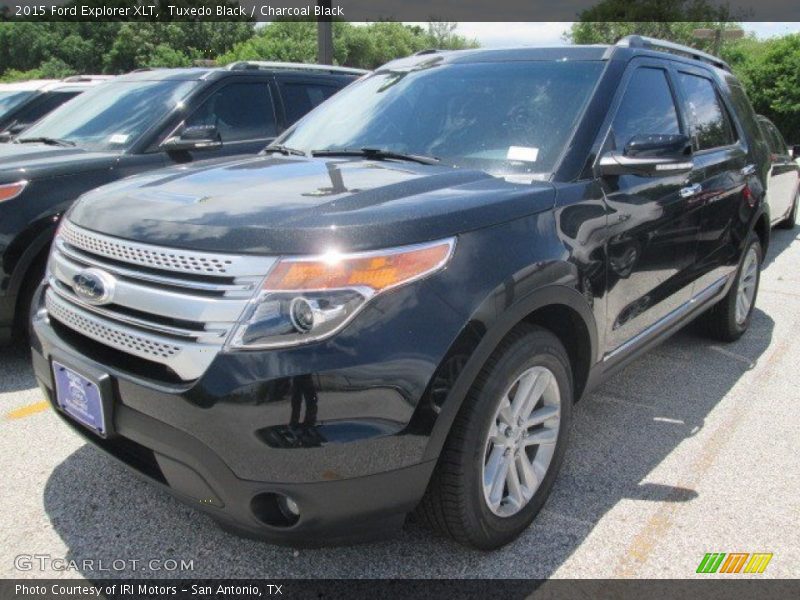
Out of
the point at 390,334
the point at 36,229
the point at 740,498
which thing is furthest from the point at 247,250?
the point at 36,229

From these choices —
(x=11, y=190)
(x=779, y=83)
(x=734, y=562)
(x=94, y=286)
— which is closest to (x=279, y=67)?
(x=11, y=190)

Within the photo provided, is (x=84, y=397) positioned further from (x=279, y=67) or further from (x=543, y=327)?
(x=279, y=67)

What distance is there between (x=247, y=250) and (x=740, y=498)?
230 centimetres

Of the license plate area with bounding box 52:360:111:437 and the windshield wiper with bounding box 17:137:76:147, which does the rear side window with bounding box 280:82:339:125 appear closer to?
the windshield wiper with bounding box 17:137:76:147

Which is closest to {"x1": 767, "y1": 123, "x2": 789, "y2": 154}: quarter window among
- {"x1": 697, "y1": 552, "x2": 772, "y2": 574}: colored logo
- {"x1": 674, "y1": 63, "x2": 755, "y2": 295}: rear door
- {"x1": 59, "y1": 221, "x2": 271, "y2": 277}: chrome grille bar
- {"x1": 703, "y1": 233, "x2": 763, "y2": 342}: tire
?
{"x1": 703, "y1": 233, "x2": 763, "y2": 342}: tire

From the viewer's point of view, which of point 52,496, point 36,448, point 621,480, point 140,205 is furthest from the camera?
point 36,448

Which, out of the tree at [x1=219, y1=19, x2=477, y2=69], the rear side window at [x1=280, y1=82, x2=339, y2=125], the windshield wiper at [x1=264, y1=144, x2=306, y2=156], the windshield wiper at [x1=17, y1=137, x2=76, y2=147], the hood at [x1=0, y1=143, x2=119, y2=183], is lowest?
the hood at [x1=0, y1=143, x2=119, y2=183]

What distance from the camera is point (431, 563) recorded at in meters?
2.37

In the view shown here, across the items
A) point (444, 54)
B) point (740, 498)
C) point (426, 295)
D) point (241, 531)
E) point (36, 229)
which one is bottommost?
point (740, 498)

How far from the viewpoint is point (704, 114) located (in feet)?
12.9

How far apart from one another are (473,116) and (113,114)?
3.27 meters

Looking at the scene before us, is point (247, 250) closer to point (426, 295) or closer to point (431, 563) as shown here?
point (426, 295)

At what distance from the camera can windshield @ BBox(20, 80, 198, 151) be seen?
4785 mm

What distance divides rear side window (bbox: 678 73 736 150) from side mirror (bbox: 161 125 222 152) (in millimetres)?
2965
